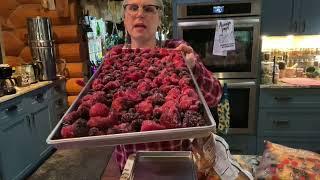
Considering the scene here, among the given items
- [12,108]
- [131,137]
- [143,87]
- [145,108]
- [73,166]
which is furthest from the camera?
[73,166]

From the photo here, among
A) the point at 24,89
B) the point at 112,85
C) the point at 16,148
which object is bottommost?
the point at 16,148

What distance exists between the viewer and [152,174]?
74cm

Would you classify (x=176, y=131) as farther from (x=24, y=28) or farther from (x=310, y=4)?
(x=24, y=28)

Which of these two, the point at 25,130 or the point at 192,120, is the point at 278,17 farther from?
the point at 25,130

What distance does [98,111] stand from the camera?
62cm

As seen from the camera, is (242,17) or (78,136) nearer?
(78,136)

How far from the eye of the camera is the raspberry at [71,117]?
1.95 ft

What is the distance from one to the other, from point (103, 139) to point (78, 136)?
6 cm

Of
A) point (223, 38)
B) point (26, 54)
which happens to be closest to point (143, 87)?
point (223, 38)

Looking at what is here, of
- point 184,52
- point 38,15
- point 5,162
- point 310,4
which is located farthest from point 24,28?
point 310,4

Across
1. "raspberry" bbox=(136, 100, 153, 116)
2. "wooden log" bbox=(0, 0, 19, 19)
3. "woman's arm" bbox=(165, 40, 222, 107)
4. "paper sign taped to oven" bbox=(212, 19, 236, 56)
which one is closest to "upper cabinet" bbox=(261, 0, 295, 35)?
"paper sign taped to oven" bbox=(212, 19, 236, 56)

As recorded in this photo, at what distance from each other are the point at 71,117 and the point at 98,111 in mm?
59

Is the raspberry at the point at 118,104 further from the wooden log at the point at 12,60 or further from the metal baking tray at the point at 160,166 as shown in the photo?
the wooden log at the point at 12,60

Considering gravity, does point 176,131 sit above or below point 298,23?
below
